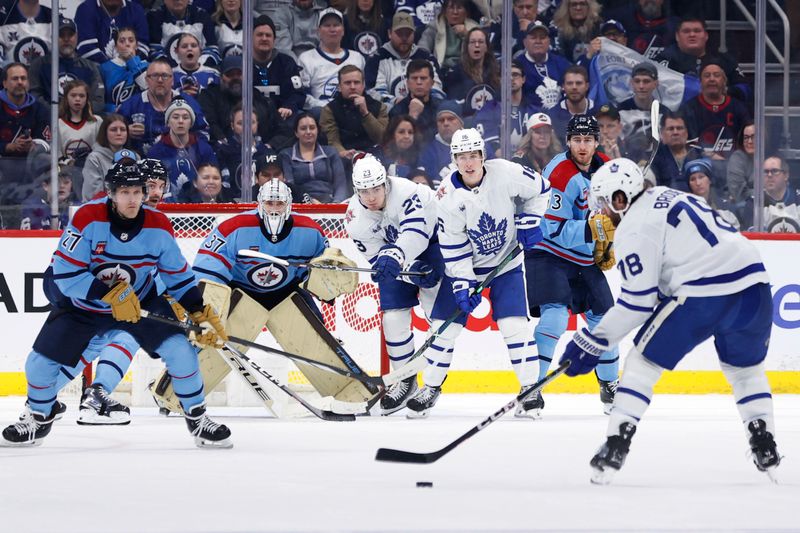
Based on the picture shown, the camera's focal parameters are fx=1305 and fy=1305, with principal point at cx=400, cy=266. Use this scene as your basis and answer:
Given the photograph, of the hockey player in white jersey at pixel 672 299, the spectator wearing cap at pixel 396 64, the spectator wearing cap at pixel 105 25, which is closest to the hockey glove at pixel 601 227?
the hockey player in white jersey at pixel 672 299

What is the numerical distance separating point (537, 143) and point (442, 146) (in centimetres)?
51

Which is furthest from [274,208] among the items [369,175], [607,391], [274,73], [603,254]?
[274,73]

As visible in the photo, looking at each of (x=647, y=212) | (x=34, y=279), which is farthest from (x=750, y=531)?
(x=34, y=279)

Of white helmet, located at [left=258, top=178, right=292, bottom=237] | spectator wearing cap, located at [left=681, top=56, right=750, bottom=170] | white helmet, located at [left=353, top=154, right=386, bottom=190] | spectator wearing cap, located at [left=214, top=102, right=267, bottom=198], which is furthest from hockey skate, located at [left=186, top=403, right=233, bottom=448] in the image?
spectator wearing cap, located at [left=681, top=56, right=750, bottom=170]

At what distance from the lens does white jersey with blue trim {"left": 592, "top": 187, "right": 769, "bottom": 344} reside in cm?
335

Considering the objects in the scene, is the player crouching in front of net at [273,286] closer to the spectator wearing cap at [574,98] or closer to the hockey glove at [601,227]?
the hockey glove at [601,227]

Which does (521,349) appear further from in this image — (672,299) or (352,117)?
(352,117)

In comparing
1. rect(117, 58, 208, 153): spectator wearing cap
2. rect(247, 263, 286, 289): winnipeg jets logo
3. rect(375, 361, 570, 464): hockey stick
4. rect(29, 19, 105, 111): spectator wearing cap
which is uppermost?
rect(29, 19, 105, 111): spectator wearing cap

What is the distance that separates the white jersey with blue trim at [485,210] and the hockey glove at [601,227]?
0.21 m

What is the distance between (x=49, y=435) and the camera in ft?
15.3

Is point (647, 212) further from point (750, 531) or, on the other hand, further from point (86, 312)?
point (86, 312)

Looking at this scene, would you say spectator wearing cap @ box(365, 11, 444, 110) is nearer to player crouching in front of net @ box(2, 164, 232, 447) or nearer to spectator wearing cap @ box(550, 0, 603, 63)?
spectator wearing cap @ box(550, 0, 603, 63)

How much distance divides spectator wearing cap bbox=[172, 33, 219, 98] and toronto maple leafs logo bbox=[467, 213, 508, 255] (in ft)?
7.96

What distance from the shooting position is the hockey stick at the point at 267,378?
5.12 meters
